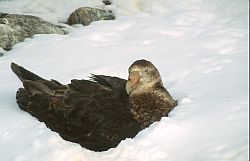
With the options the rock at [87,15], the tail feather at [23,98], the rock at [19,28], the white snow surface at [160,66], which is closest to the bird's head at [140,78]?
the white snow surface at [160,66]

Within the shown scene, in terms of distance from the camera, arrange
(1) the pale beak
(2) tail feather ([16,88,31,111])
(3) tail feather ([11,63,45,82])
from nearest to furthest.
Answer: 1. (1) the pale beak
2. (2) tail feather ([16,88,31,111])
3. (3) tail feather ([11,63,45,82])

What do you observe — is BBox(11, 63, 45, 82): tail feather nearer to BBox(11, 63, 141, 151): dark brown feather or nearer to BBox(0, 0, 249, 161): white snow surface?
BBox(11, 63, 141, 151): dark brown feather

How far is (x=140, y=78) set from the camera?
5.30 metres

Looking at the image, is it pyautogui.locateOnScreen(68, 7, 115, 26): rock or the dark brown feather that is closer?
the dark brown feather

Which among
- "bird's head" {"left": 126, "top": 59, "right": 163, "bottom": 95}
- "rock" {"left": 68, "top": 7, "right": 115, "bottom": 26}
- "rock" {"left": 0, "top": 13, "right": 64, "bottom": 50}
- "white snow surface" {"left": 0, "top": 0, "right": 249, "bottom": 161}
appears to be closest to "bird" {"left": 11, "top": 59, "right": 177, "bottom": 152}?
"bird's head" {"left": 126, "top": 59, "right": 163, "bottom": 95}

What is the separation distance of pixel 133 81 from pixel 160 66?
5.05ft

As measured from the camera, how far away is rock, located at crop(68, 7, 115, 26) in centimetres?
900

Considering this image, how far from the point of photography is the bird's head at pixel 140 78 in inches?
207

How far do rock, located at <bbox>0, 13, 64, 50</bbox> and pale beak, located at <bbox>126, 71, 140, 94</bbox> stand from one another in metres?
3.38

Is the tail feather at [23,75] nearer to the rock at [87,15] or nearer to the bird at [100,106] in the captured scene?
the bird at [100,106]

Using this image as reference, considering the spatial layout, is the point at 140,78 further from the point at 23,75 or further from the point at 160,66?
the point at 160,66

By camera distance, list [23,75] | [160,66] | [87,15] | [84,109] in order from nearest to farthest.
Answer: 1. [84,109]
2. [23,75]
3. [160,66]
4. [87,15]

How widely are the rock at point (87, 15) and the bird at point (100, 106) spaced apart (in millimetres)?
3559

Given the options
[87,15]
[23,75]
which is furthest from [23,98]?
[87,15]
